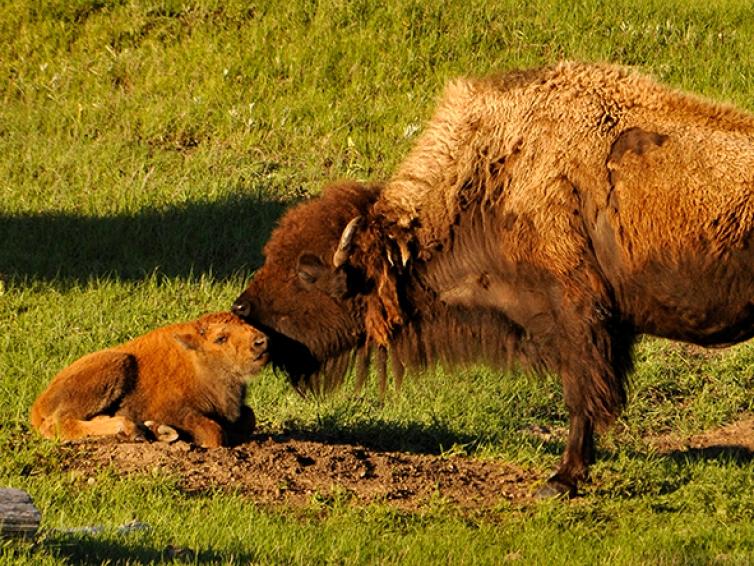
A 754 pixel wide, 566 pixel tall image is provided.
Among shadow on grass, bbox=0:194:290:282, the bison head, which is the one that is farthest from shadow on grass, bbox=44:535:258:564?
shadow on grass, bbox=0:194:290:282

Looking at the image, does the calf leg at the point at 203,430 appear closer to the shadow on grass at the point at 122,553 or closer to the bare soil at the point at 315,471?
the bare soil at the point at 315,471

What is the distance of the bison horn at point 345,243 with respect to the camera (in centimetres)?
839

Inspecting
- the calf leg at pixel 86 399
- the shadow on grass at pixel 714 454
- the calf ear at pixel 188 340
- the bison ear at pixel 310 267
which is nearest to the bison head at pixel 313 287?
the bison ear at pixel 310 267

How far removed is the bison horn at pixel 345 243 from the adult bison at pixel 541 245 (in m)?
0.01

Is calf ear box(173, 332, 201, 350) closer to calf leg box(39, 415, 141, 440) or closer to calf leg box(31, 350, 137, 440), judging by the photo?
calf leg box(31, 350, 137, 440)

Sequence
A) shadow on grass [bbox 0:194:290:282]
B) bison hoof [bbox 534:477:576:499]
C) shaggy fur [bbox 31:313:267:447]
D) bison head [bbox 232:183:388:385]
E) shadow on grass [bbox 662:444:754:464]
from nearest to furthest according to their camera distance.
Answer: bison hoof [bbox 534:477:576:499]
shaggy fur [bbox 31:313:267:447]
bison head [bbox 232:183:388:385]
shadow on grass [bbox 662:444:754:464]
shadow on grass [bbox 0:194:290:282]

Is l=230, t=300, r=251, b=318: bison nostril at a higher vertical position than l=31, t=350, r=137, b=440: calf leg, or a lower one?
higher

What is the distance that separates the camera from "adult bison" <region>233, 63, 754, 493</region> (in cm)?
804

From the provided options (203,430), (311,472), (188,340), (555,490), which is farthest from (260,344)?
(555,490)

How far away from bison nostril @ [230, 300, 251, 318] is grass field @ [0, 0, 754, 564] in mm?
1005

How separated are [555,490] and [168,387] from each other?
222 centimetres

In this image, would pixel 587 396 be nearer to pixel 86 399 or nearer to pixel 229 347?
pixel 229 347

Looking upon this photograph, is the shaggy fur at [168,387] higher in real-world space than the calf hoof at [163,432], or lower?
higher

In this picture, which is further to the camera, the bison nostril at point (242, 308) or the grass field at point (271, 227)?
the bison nostril at point (242, 308)
